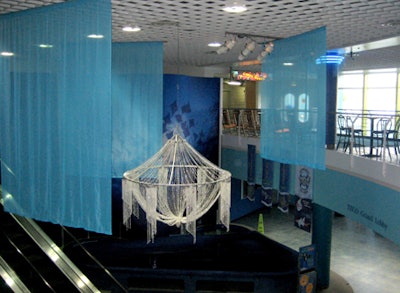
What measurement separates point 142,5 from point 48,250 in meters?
3.95

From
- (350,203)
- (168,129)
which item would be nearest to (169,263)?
(168,129)

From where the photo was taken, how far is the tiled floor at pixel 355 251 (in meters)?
10.9

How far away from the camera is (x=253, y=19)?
20.5ft

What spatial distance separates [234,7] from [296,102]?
247 centimetres

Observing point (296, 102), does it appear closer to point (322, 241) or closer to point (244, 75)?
point (322, 241)

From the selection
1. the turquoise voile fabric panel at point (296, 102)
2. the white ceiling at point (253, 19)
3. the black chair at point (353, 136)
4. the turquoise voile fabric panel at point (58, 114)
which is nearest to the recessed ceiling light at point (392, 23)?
the white ceiling at point (253, 19)

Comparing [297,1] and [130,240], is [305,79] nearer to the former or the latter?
[297,1]

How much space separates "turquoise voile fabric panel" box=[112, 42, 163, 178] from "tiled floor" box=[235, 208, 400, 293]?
19.9ft

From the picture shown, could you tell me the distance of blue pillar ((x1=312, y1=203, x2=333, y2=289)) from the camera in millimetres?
10422

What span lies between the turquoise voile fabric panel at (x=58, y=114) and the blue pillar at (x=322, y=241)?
6.89 meters

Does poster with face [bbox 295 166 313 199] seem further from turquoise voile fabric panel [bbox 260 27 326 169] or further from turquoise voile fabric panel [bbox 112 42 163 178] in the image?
turquoise voile fabric panel [bbox 112 42 163 178]

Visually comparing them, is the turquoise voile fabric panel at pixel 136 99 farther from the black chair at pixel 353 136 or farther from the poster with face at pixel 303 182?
the black chair at pixel 353 136

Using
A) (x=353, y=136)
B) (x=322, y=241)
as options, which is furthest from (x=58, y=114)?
(x=322, y=241)

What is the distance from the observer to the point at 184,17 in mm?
6172
